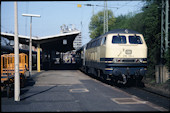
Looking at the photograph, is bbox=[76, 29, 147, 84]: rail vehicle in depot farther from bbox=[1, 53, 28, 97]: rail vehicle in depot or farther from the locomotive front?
bbox=[1, 53, 28, 97]: rail vehicle in depot

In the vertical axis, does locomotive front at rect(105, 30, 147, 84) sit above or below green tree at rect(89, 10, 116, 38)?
below

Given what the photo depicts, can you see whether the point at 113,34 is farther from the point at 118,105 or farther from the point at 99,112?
the point at 99,112

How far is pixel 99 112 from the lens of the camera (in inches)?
269

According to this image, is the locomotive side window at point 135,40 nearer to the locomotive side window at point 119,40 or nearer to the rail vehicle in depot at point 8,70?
the locomotive side window at point 119,40

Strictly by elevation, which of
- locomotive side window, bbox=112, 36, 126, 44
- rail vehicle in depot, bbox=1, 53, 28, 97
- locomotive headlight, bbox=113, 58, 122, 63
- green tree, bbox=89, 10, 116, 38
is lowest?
rail vehicle in depot, bbox=1, 53, 28, 97

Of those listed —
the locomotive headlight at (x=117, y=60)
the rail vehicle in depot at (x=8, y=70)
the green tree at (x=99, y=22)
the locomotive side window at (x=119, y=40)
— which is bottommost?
the rail vehicle in depot at (x=8, y=70)

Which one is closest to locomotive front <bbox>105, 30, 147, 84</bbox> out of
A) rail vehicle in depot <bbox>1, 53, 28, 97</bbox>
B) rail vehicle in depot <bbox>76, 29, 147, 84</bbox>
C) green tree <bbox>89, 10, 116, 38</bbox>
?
rail vehicle in depot <bbox>76, 29, 147, 84</bbox>

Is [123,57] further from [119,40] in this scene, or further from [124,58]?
[119,40]

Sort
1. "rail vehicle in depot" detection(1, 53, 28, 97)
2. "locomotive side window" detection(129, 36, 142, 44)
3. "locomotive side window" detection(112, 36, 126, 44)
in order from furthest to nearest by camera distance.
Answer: "locomotive side window" detection(129, 36, 142, 44)
"locomotive side window" detection(112, 36, 126, 44)
"rail vehicle in depot" detection(1, 53, 28, 97)

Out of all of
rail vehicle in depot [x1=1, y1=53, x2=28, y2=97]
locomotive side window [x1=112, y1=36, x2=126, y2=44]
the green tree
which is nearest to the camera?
rail vehicle in depot [x1=1, y1=53, x2=28, y2=97]

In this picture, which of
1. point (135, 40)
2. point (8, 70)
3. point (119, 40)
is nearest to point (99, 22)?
point (135, 40)

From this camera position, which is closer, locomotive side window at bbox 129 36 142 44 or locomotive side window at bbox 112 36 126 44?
locomotive side window at bbox 112 36 126 44

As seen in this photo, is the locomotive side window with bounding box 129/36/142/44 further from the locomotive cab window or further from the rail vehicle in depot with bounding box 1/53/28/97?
the rail vehicle in depot with bounding box 1/53/28/97

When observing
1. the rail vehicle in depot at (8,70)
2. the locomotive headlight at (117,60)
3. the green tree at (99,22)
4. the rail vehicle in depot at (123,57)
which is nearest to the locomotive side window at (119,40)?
the rail vehicle in depot at (123,57)
